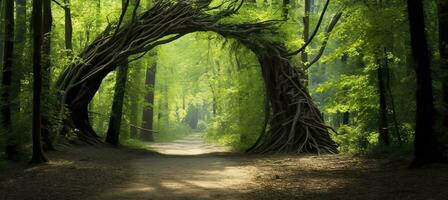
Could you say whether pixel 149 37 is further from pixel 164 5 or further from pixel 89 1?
pixel 89 1

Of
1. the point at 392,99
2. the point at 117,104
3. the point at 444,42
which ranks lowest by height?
the point at 392,99

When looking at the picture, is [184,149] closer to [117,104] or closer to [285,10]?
[117,104]

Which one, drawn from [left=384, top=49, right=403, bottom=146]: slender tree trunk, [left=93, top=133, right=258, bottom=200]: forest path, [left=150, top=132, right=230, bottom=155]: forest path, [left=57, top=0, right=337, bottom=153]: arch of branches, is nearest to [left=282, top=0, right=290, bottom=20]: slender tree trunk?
[left=57, top=0, right=337, bottom=153]: arch of branches

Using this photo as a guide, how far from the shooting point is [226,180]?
813cm

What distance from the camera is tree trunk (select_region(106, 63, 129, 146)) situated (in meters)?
16.5

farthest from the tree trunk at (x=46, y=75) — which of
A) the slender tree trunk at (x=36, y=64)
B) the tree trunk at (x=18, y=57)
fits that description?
the slender tree trunk at (x=36, y=64)

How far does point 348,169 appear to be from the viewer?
9109mm

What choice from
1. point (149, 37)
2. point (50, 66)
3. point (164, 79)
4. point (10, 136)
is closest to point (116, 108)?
point (149, 37)

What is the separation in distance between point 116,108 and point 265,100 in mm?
5778

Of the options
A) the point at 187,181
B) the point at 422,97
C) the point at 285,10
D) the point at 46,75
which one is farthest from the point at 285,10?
the point at 187,181

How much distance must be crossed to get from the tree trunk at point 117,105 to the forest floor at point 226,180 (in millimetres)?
5698

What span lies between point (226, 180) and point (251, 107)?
372 inches

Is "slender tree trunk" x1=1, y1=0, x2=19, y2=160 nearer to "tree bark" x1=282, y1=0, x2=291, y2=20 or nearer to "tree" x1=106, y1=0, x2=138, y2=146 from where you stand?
"tree" x1=106, y1=0, x2=138, y2=146

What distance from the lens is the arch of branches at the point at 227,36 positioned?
14.4 meters
